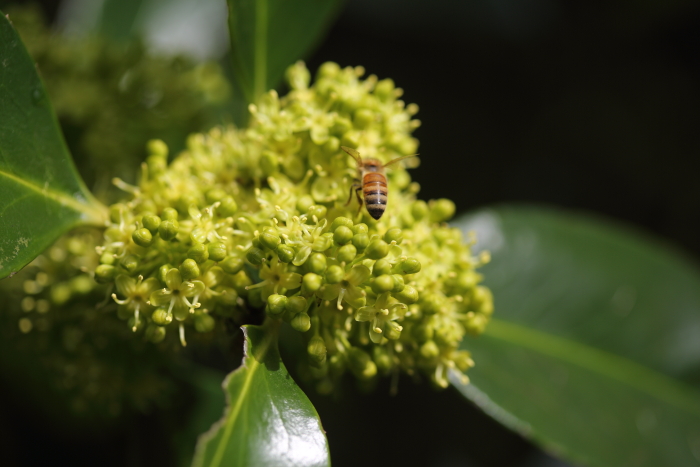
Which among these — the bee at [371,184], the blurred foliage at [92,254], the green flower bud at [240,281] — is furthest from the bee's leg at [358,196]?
the blurred foliage at [92,254]

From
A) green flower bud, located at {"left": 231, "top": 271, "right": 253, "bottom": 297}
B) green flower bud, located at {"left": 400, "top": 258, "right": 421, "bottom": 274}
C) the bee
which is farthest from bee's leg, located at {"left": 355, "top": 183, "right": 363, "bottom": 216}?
green flower bud, located at {"left": 231, "top": 271, "right": 253, "bottom": 297}

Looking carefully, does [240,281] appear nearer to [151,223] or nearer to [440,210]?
[151,223]

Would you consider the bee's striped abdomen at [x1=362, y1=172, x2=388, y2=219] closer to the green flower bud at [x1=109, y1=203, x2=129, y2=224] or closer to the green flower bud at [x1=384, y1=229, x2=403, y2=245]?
the green flower bud at [x1=384, y1=229, x2=403, y2=245]

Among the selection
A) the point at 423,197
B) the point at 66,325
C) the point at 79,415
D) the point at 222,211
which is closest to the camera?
the point at 222,211

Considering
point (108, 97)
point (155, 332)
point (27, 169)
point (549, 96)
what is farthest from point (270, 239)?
point (549, 96)

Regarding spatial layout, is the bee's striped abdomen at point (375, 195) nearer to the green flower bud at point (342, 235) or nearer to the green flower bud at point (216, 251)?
the green flower bud at point (342, 235)

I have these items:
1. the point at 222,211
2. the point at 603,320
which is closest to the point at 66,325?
the point at 222,211

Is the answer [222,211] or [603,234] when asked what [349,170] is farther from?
[603,234]
